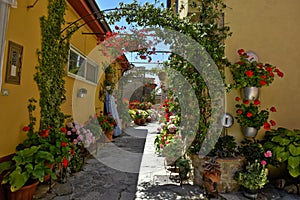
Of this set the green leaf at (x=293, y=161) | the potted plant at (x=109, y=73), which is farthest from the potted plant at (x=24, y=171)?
the potted plant at (x=109, y=73)

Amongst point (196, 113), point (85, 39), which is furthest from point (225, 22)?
point (85, 39)

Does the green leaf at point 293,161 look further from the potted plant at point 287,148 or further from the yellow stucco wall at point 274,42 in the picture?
the yellow stucco wall at point 274,42

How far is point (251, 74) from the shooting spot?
141 inches

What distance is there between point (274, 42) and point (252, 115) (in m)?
1.68

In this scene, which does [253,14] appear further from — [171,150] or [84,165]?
[84,165]

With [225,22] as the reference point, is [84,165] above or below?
below

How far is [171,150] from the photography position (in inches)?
169

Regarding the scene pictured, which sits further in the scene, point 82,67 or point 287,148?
point 82,67

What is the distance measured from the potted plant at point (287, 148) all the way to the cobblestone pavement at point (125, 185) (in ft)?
1.73

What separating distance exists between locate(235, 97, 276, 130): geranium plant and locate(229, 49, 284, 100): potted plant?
0.51ft

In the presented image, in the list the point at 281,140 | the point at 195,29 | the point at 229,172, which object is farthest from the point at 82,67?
the point at 281,140

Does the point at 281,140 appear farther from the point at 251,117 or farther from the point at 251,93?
the point at 251,93

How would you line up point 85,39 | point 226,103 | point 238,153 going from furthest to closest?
point 85,39, point 226,103, point 238,153

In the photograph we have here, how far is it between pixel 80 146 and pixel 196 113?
8.63ft
